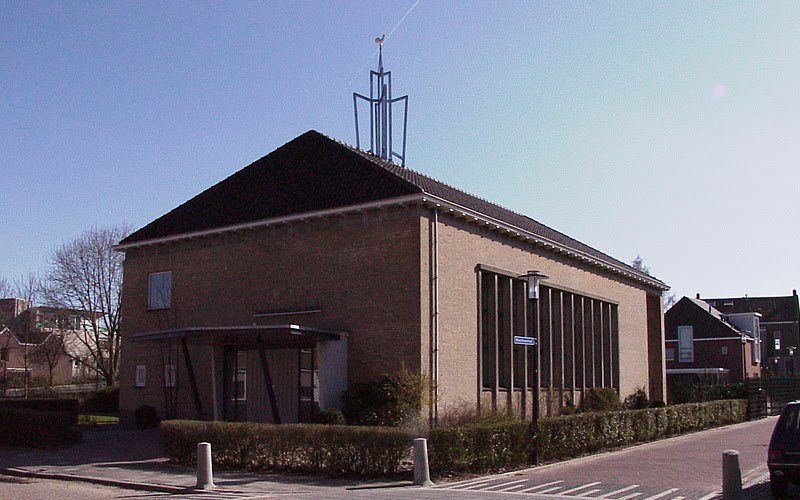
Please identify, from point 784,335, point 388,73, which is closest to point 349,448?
point 388,73

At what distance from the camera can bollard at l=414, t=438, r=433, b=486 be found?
15891 millimetres

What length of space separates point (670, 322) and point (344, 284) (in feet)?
154

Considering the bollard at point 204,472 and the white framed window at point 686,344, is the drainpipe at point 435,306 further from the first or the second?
the white framed window at point 686,344

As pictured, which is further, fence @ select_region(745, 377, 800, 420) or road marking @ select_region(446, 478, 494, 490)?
fence @ select_region(745, 377, 800, 420)

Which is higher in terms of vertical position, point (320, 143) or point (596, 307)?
point (320, 143)

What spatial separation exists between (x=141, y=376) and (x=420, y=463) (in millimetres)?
18692

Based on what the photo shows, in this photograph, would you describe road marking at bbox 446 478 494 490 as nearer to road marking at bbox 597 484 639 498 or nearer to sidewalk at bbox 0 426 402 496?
sidewalk at bbox 0 426 402 496

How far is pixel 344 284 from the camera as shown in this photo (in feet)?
83.6

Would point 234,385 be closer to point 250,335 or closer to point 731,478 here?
point 250,335

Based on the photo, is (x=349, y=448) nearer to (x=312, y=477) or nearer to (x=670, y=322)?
(x=312, y=477)

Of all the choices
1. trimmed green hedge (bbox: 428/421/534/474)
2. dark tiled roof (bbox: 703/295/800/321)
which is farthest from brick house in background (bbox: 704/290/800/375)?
trimmed green hedge (bbox: 428/421/534/474)

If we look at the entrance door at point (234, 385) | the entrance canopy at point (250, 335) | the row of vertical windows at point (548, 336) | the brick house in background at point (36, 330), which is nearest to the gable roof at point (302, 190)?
the row of vertical windows at point (548, 336)

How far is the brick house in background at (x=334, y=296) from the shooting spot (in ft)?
79.4

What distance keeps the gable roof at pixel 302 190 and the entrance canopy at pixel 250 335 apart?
4.10m
